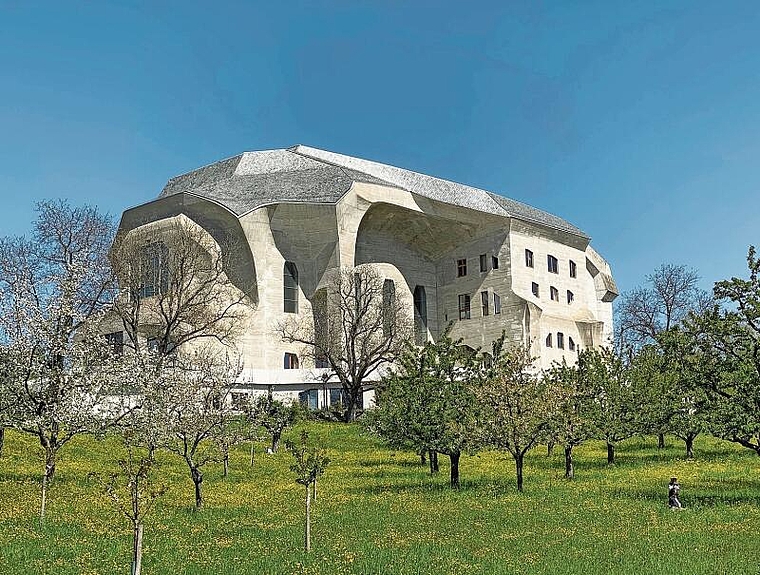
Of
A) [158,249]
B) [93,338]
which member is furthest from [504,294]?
[93,338]

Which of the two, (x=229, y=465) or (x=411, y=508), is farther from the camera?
(x=229, y=465)

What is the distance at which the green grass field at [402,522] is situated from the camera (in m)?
15.9

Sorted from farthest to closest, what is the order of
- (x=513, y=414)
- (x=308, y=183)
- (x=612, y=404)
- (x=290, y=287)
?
1. (x=308, y=183)
2. (x=290, y=287)
3. (x=612, y=404)
4. (x=513, y=414)

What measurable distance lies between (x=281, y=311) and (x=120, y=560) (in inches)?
1972

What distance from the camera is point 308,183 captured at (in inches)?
2692

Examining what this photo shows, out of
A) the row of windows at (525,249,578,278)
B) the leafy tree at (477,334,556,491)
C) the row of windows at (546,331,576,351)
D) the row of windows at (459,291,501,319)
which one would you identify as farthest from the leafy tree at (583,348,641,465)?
the row of windows at (525,249,578,278)

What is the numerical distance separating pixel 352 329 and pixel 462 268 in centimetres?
1940

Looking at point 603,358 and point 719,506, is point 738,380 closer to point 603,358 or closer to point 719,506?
point 719,506

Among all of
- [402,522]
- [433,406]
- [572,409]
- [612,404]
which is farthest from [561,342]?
[402,522]

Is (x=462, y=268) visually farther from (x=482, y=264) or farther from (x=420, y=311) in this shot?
(x=420, y=311)

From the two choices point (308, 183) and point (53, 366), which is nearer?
point (53, 366)

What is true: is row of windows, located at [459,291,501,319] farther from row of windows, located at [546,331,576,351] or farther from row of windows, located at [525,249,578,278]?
row of windows, located at [546,331,576,351]

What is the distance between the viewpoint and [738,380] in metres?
24.4

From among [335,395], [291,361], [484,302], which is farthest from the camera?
[484,302]
